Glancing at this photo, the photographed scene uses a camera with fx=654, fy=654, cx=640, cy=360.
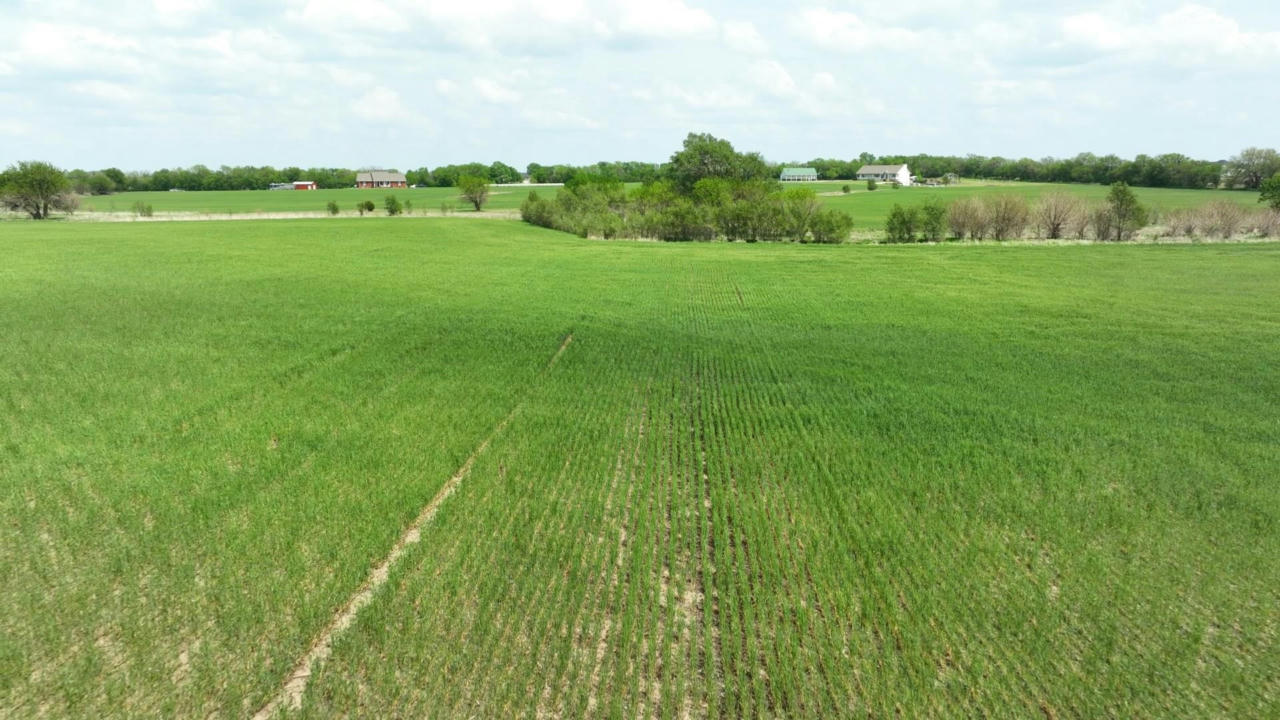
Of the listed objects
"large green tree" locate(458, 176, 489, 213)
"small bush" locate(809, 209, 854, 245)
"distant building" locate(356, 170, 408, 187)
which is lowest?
"small bush" locate(809, 209, 854, 245)

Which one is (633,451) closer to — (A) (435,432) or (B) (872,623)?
(A) (435,432)

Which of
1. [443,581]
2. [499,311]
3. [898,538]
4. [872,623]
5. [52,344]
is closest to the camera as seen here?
[872,623]

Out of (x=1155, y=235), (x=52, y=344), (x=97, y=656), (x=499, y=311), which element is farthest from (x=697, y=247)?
(x=97, y=656)

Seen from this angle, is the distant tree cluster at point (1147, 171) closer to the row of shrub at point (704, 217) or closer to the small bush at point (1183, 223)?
the small bush at point (1183, 223)

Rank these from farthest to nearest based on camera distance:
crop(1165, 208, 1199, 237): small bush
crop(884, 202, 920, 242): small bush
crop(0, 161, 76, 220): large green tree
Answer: crop(0, 161, 76, 220): large green tree, crop(884, 202, 920, 242): small bush, crop(1165, 208, 1199, 237): small bush

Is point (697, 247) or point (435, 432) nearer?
point (435, 432)

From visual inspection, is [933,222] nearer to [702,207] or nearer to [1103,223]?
[1103,223]

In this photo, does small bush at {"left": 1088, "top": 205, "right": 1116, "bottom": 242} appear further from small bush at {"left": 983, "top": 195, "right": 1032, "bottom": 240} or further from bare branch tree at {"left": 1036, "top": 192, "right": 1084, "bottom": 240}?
small bush at {"left": 983, "top": 195, "right": 1032, "bottom": 240}

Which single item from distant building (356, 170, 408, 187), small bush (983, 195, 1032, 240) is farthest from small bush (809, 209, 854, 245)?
distant building (356, 170, 408, 187)
